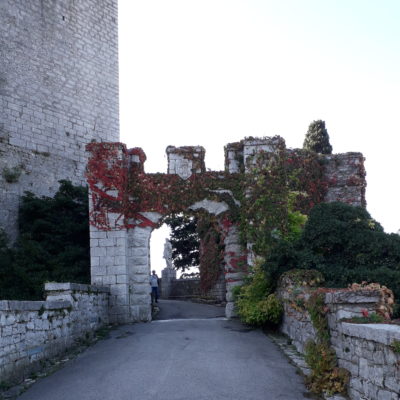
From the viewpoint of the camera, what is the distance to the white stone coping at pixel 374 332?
441 cm

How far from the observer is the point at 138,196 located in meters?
12.2

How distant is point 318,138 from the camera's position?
19.3 metres

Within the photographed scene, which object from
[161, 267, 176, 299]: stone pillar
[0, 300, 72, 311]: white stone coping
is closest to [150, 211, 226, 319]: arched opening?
[161, 267, 176, 299]: stone pillar

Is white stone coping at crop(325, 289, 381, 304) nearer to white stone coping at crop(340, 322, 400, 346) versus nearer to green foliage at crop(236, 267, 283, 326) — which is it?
white stone coping at crop(340, 322, 400, 346)

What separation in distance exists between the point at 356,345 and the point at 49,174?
1312 cm

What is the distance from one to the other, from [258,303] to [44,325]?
4.26m

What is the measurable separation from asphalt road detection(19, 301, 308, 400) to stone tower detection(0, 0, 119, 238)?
26.3 feet

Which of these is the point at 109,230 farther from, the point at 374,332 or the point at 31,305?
the point at 374,332

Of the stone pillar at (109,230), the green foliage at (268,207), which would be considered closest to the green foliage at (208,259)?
the green foliage at (268,207)

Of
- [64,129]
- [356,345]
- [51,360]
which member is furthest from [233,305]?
[64,129]

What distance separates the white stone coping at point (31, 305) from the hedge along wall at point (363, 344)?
12.5 feet

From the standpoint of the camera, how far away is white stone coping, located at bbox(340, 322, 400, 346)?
441 centimetres

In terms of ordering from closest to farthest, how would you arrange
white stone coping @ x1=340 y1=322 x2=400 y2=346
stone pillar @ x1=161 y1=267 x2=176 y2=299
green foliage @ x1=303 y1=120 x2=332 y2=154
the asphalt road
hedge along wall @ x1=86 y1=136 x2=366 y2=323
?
1. white stone coping @ x1=340 y1=322 x2=400 y2=346
2. the asphalt road
3. hedge along wall @ x1=86 y1=136 x2=366 y2=323
4. green foliage @ x1=303 y1=120 x2=332 y2=154
5. stone pillar @ x1=161 y1=267 x2=176 y2=299

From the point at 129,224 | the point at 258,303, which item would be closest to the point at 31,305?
the point at 258,303
